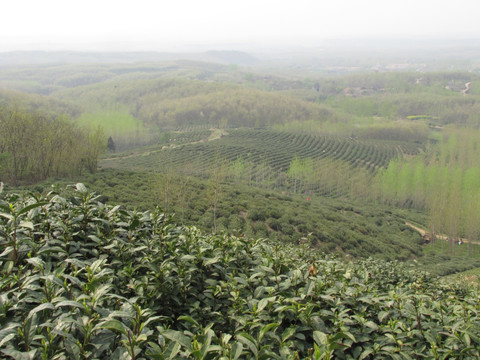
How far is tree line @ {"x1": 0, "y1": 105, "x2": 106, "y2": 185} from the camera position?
19031 millimetres

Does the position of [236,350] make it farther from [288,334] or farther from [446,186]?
[446,186]

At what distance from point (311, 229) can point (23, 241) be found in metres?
16.7

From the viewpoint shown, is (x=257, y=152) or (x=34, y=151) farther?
(x=257, y=152)

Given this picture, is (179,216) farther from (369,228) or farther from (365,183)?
(365,183)

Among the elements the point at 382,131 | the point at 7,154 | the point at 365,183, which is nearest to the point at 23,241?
the point at 7,154

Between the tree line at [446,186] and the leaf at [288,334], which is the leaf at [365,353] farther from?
the tree line at [446,186]

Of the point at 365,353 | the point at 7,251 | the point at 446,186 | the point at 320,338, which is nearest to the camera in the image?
the point at 320,338

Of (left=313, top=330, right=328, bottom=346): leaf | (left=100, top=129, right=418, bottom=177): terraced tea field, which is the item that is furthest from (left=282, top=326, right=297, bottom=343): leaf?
(left=100, top=129, right=418, bottom=177): terraced tea field

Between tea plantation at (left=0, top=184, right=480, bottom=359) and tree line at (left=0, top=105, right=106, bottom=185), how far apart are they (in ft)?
60.5

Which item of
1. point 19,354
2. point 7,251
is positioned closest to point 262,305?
point 19,354

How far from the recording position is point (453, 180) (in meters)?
46.4

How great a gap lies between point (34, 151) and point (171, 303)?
21219 millimetres

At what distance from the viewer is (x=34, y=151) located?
19781 millimetres

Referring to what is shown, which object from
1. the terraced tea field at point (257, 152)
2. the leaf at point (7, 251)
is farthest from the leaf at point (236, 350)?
the terraced tea field at point (257, 152)
